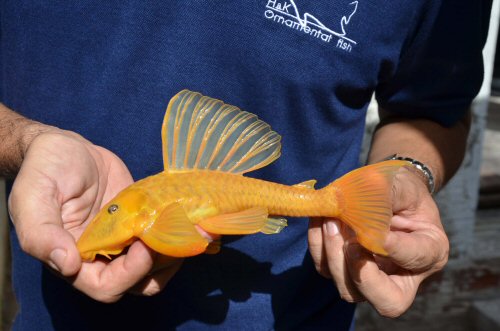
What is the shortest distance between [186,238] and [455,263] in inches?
89.8

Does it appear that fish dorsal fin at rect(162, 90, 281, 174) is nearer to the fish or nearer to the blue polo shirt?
the fish

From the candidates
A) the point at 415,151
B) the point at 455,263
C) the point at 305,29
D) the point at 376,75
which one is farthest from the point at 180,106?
the point at 455,263

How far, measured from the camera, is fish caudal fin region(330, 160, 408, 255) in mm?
1138

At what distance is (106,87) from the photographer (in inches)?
55.7

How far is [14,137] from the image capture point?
4.21 feet

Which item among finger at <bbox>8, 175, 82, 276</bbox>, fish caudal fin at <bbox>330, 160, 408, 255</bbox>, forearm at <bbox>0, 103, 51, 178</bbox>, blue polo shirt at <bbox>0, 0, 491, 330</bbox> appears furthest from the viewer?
blue polo shirt at <bbox>0, 0, 491, 330</bbox>

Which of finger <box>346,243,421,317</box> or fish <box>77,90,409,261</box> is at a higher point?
fish <box>77,90,409,261</box>

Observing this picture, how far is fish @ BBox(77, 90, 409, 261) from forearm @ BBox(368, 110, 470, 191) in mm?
447

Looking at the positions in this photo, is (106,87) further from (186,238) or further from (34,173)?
(186,238)

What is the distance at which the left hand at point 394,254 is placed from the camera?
121 centimetres

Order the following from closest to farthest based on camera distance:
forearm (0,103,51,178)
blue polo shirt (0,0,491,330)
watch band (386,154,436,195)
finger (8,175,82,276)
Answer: finger (8,175,82,276) < forearm (0,103,51,178) < blue polo shirt (0,0,491,330) < watch band (386,154,436,195)

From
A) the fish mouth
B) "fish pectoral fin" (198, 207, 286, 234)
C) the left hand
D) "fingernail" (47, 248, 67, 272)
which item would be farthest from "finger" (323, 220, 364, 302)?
"fingernail" (47, 248, 67, 272)


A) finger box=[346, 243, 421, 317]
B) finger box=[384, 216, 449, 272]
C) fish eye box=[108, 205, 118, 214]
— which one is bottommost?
finger box=[346, 243, 421, 317]

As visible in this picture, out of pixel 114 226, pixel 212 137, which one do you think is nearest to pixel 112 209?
pixel 114 226
